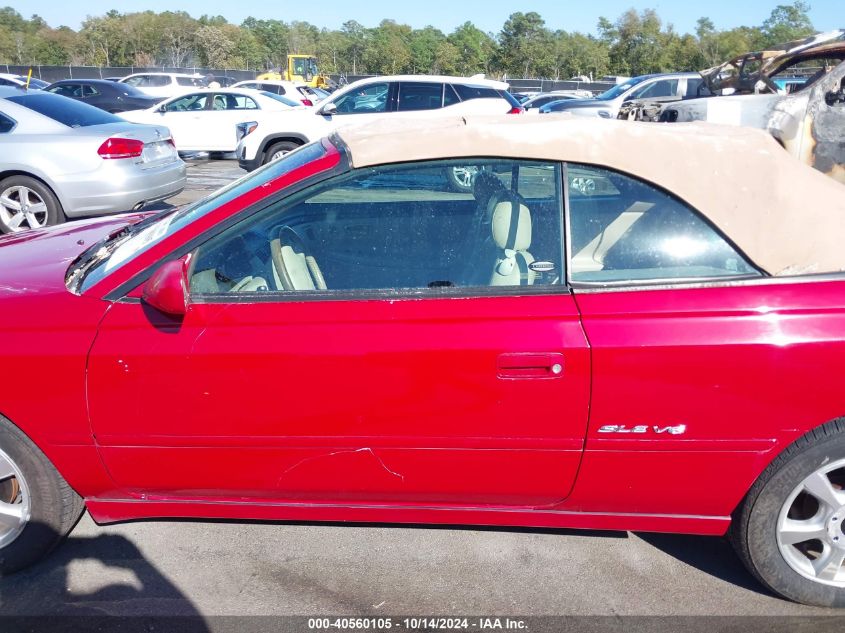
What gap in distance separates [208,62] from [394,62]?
61.7 feet

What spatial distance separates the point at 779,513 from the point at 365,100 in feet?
37.3

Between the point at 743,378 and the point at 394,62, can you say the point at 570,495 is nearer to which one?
the point at 743,378

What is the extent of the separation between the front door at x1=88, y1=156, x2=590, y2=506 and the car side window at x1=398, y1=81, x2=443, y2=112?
33.8ft

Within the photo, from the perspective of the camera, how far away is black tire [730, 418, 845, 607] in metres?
2.39

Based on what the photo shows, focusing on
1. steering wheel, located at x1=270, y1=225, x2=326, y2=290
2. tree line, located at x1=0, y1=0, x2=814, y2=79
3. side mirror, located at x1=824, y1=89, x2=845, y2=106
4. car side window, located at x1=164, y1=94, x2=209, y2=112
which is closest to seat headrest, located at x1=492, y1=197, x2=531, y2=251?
steering wheel, located at x1=270, y1=225, x2=326, y2=290

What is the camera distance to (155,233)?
2.88m

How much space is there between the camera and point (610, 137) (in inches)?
100

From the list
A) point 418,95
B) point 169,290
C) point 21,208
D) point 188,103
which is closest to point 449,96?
point 418,95

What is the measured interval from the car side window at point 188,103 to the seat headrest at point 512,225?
1437 cm

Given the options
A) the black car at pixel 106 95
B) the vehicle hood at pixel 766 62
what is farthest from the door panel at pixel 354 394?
the black car at pixel 106 95

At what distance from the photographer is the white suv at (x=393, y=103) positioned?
1202 cm

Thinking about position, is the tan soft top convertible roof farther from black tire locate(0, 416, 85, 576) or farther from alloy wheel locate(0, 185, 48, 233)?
alloy wheel locate(0, 185, 48, 233)

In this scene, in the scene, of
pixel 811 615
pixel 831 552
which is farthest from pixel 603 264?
pixel 811 615

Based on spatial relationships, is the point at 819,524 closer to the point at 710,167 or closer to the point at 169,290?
the point at 710,167
